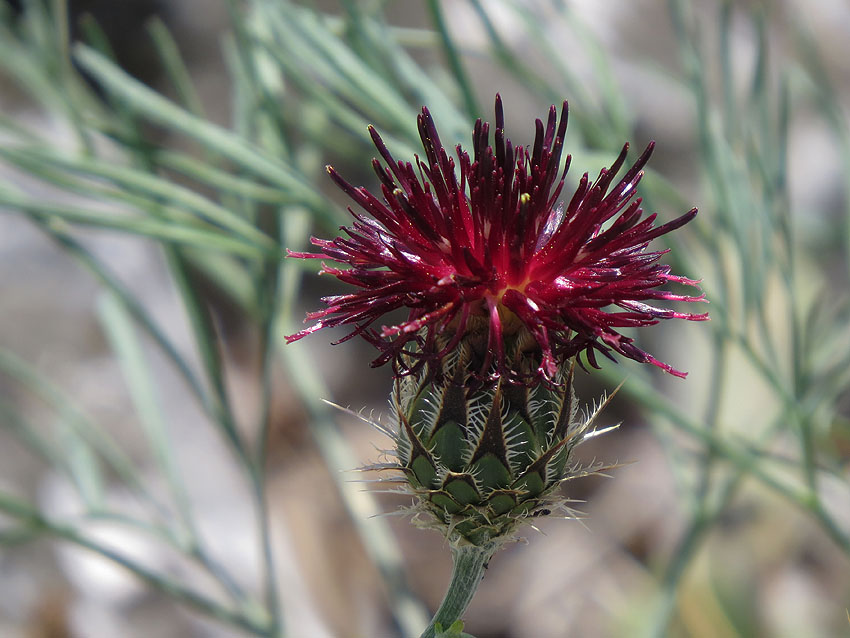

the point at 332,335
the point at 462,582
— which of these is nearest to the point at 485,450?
the point at 462,582

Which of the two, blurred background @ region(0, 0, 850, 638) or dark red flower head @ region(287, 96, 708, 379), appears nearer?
dark red flower head @ region(287, 96, 708, 379)

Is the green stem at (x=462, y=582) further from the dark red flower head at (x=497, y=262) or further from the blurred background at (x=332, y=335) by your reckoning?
the dark red flower head at (x=497, y=262)

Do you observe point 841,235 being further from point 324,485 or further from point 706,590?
point 324,485

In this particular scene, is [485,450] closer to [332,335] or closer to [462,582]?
[462,582]

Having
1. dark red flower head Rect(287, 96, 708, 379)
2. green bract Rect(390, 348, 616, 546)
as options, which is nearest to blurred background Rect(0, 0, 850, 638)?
green bract Rect(390, 348, 616, 546)

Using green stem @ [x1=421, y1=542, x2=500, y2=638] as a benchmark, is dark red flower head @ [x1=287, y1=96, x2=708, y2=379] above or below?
above

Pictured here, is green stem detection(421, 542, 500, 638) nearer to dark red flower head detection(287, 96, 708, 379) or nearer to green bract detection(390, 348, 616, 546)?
green bract detection(390, 348, 616, 546)

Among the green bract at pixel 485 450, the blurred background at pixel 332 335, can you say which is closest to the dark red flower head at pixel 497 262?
the green bract at pixel 485 450

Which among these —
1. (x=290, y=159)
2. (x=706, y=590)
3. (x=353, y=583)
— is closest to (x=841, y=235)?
(x=706, y=590)
